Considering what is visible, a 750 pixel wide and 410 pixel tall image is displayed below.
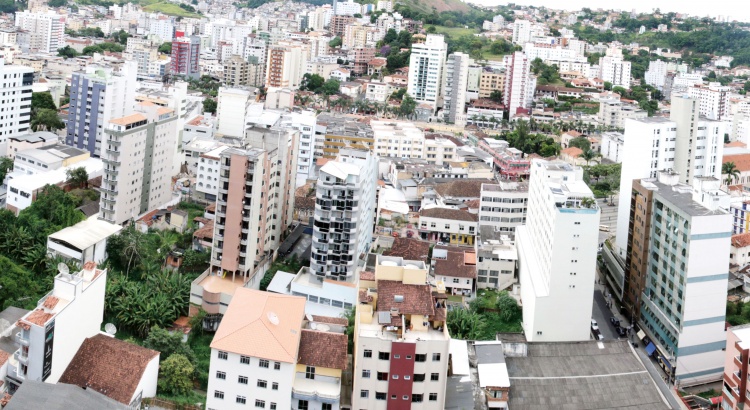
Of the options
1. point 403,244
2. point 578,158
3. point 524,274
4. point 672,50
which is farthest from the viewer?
point 672,50

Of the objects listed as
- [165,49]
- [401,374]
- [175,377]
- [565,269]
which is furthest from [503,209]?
[165,49]

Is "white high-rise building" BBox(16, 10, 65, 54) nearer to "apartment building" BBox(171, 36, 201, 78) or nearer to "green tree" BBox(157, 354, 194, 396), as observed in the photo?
"apartment building" BBox(171, 36, 201, 78)

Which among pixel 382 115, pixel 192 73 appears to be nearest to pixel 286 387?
pixel 382 115

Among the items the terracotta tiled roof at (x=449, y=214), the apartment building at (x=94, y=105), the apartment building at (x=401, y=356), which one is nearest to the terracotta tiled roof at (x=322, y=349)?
the apartment building at (x=401, y=356)

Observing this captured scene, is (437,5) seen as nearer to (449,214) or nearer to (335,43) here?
(335,43)

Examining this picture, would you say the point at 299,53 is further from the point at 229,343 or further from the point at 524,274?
the point at 229,343

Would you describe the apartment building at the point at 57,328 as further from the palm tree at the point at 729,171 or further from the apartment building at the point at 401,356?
the palm tree at the point at 729,171

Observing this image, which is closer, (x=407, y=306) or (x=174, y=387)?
(x=407, y=306)

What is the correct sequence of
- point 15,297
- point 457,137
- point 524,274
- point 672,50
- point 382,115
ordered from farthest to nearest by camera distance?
point 672,50 → point 382,115 → point 457,137 → point 524,274 → point 15,297
